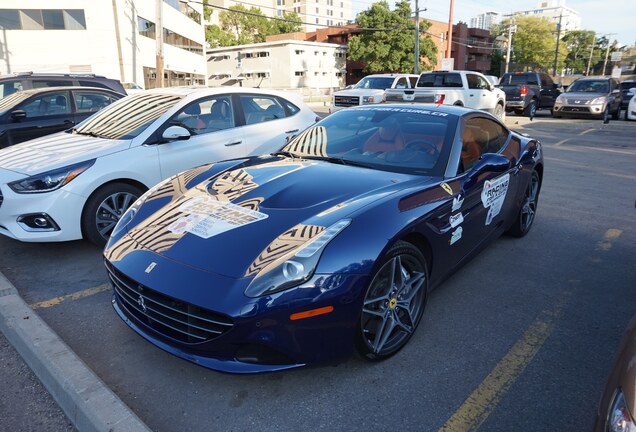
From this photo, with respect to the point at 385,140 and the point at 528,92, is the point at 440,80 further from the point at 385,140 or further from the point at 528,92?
the point at 385,140

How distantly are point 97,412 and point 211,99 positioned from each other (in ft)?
12.9

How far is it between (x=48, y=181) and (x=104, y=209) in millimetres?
546

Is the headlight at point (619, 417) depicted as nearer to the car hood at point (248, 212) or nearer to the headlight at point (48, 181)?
the car hood at point (248, 212)

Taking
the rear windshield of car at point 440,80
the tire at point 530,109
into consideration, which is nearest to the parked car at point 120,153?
the rear windshield of car at point 440,80

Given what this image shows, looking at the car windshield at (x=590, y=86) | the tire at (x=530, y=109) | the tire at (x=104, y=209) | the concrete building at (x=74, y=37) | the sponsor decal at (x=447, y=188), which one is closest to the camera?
the sponsor decal at (x=447, y=188)

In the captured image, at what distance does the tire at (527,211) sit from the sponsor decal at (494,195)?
81 centimetres

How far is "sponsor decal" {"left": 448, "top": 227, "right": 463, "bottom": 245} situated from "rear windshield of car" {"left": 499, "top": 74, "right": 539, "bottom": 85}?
65.6 feet

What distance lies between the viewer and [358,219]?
2543 millimetres

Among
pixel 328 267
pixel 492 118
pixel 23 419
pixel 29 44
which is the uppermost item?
pixel 29 44

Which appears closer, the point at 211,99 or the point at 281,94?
the point at 211,99

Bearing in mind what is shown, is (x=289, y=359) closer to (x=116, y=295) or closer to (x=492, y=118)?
(x=116, y=295)

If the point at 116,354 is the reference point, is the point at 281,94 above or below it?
above

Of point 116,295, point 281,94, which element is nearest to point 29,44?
point 281,94

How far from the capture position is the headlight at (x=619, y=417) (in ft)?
4.33
